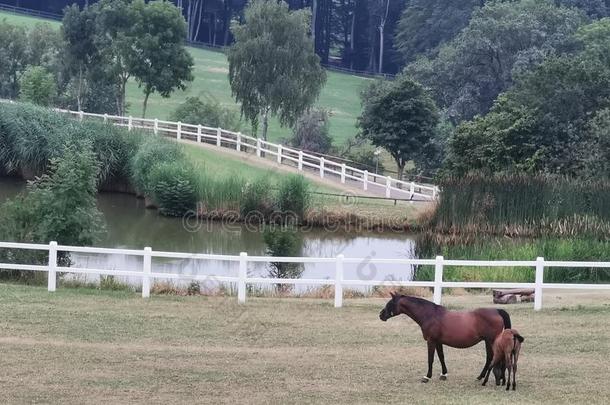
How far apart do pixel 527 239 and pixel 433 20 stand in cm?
6377

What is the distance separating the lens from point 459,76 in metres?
67.8

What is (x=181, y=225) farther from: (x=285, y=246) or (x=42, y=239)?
(x=42, y=239)

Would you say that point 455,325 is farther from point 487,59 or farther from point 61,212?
point 487,59

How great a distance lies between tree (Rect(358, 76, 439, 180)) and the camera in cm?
5381

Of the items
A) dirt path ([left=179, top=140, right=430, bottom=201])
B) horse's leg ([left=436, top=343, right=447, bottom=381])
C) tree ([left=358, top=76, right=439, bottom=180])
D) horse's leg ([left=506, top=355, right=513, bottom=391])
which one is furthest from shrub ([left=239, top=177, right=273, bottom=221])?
horse's leg ([left=506, top=355, right=513, bottom=391])

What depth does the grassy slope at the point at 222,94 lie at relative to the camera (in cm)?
7882

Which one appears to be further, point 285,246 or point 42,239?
point 285,246

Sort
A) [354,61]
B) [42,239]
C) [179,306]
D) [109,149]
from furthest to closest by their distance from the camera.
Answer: [354,61], [109,149], [42,239], [179,306]

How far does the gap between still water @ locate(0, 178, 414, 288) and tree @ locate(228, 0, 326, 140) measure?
14.8 metres

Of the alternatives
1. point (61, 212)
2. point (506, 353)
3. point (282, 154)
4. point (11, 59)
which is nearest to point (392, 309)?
point (506, 353)

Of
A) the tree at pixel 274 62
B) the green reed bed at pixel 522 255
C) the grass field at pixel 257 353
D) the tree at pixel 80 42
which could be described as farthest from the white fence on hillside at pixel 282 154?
the grass field at pixel 257 353

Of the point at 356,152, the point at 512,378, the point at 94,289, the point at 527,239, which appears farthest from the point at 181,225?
the point at 512,378

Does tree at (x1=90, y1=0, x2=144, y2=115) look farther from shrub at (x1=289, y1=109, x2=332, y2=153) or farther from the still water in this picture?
the still water

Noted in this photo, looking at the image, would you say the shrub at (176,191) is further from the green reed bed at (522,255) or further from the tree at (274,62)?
the tree at (274,62)
